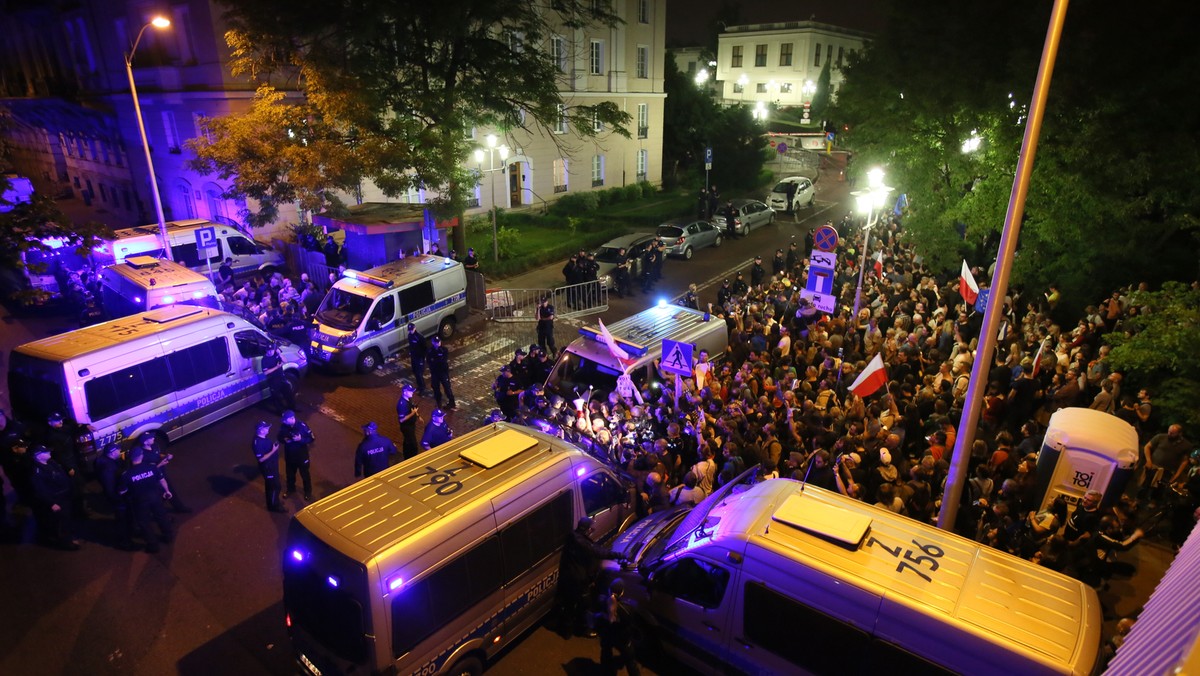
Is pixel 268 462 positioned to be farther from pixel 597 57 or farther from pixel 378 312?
pixel 597 57

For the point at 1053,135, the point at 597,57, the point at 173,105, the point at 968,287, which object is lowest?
the point at 968,287

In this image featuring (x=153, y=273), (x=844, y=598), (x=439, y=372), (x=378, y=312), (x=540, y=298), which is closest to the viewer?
(x=844, y=598)

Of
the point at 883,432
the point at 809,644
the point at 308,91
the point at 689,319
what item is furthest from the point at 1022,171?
the point at 308,91

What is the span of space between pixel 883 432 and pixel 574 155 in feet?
95.0


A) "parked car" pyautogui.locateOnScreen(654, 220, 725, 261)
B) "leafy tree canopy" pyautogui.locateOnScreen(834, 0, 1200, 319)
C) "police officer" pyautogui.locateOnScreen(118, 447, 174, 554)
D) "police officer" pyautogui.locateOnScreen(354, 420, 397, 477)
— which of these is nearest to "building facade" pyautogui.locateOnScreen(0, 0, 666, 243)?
"parked car" pyautogui.locateOnScreen(654, 220, 725, 261)

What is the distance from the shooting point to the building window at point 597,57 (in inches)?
1379

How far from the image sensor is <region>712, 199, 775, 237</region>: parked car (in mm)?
28359

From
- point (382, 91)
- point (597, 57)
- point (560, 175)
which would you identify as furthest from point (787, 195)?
point (382, 91)

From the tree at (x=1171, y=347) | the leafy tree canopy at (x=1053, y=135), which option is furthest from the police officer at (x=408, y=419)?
the leafy tree canopy at (x=1053, y=135)

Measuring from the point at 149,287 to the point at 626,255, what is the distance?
12877mm

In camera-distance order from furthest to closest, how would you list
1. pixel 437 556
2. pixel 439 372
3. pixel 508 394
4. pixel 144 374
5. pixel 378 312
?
1. pixel 378 312
2. pixel 439 372
3. pixel 508 394
4. pixel 144 374
5. pixel 437 556

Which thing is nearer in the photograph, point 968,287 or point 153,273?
point 968,287

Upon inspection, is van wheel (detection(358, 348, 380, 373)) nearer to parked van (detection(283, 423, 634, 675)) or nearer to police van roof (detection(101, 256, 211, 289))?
police van roof (detection(101, 256, 211, 289))

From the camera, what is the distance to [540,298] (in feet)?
62.2
